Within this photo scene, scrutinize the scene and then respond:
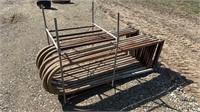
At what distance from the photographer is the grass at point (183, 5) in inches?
504

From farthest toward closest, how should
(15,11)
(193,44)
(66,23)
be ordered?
(15,11) < (66,23) < (193,44)

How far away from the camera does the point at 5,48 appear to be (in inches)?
294

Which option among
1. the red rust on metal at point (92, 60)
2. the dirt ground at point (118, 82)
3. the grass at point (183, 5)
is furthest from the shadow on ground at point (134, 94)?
the grass at point (183, 5)

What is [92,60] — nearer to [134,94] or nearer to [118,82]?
[118,82]

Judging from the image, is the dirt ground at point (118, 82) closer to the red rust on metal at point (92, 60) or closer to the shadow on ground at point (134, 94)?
the shadow on ground at point (134, 94)

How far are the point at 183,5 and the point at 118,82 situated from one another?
11.1m

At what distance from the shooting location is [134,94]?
5082 millimetres

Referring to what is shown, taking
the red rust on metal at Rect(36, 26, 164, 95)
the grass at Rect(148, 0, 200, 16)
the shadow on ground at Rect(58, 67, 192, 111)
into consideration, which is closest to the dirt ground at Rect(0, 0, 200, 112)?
the shadow on ground at Rect(58, 67, 192, 111)

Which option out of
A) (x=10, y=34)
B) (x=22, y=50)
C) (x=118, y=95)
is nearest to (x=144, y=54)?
(x=118, y=95)

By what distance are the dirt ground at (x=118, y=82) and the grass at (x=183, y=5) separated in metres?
1.22

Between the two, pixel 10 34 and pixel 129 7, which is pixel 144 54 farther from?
pixel 129 7

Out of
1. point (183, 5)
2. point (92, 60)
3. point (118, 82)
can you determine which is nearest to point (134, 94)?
point (118, 82)

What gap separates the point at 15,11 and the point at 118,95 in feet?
31.3

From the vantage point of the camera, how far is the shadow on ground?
4719mm
